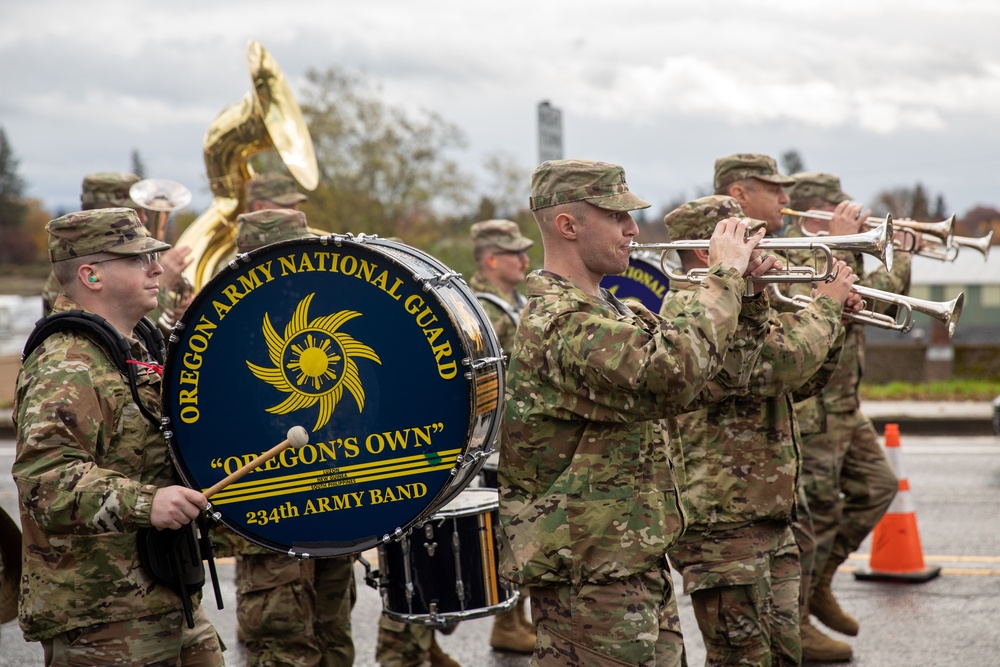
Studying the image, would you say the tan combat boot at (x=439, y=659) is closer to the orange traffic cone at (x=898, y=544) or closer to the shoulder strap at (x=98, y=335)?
the shoulder strap at (x=98, y=335)

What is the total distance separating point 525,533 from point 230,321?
1143 millimetres

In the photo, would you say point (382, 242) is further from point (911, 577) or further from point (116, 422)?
point (911, 577)

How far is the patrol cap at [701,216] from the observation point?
471 cm

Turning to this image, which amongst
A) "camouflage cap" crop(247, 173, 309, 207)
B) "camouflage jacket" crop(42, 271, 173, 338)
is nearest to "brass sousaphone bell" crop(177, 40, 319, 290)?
"camouflage cap" crop(247, 173, 309, 207)

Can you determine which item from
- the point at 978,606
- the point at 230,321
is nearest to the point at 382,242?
the point at 230,321

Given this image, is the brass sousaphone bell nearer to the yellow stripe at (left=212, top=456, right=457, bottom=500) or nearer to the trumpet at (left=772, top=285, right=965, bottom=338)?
the trumpet at (left=772, top=285, right=965, bottom=338)

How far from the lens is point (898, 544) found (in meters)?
7.21

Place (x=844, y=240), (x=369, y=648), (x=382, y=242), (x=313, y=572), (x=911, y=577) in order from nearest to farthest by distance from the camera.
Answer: (x=382, y=242)
(x=844, y=240)
(x=313, y=572)
(x=369, y=648)
(x=911, y=577)

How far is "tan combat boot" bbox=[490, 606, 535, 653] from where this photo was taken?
625 centimetres

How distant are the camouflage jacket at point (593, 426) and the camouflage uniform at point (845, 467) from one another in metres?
2.78

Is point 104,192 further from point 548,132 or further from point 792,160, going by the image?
point 792,160

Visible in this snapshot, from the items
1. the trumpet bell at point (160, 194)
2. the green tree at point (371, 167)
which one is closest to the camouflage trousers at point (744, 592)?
the trumpet bell at point (160, 194)

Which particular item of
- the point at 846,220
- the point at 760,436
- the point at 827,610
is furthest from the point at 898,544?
the point at 760,436

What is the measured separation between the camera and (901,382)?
16047mm
